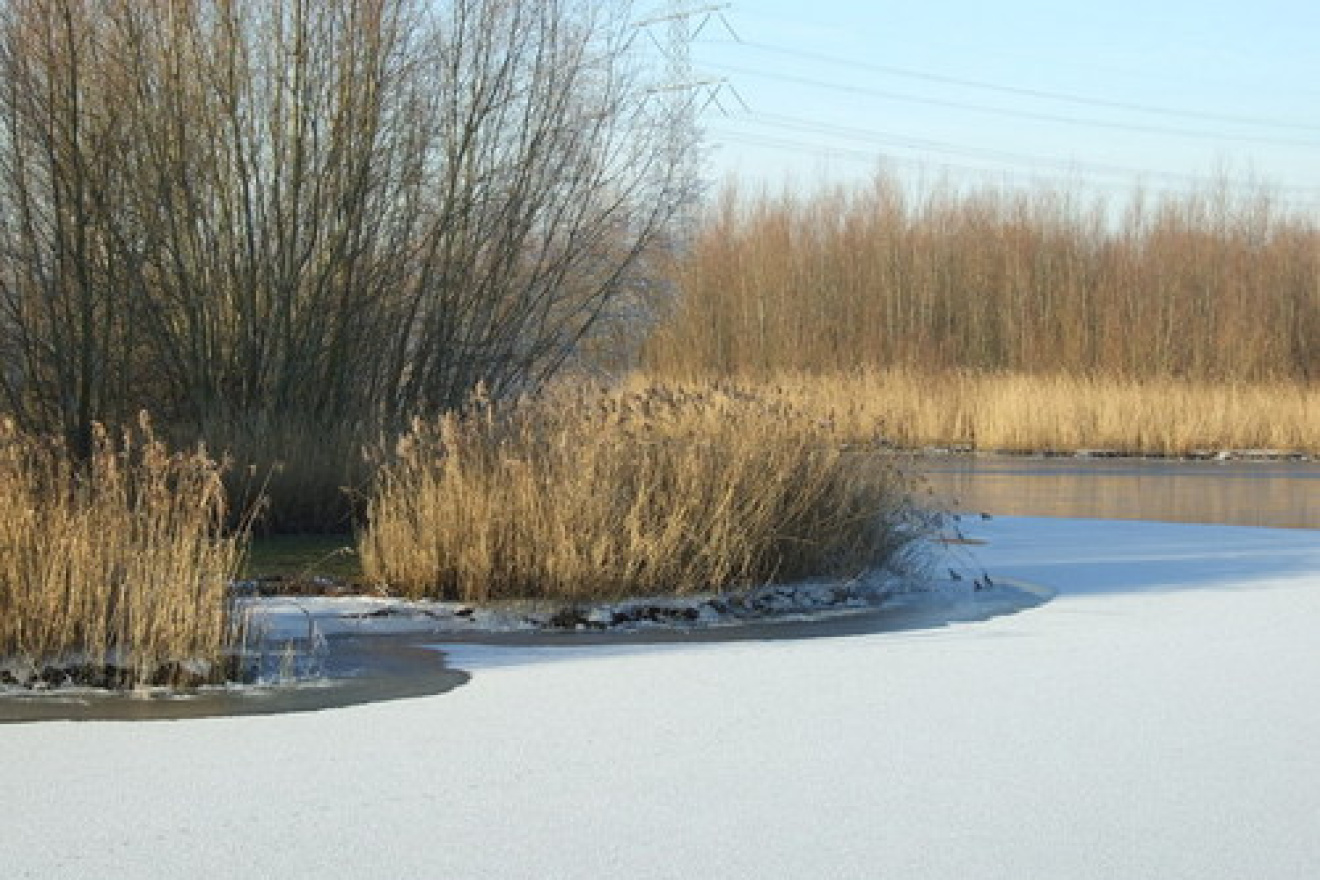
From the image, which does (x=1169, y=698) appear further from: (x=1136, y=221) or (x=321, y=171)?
(x=1136, y=221)

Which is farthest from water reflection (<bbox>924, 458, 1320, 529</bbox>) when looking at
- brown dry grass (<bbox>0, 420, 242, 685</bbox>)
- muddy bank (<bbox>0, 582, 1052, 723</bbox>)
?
brown dry grass (<bbox>0, 420, 242, 685</bbox>)

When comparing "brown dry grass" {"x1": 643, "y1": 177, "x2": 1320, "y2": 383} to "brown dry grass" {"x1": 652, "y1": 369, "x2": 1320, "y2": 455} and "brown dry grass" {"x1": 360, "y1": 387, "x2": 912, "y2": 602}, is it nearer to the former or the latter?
"brown dry grass" {"x1": 652, "y1": 369, "x2": 1320, "y2": 455}

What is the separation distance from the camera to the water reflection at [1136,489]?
14.5 metres

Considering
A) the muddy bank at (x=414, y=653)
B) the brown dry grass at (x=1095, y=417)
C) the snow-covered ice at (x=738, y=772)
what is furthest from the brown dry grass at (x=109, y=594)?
the brown dry grass at (x=1095, y=417)

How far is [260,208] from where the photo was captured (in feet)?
38.9

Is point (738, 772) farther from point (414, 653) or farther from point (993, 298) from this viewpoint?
point (993, 298)

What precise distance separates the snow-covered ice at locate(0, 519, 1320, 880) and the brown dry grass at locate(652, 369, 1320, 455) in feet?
54.1

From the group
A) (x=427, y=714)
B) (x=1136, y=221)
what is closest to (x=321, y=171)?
(x=427, y=714)

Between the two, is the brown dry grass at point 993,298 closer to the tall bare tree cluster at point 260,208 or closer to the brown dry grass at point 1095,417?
the brown dry grass at point 1095,417

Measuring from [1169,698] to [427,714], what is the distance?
2.40 metres

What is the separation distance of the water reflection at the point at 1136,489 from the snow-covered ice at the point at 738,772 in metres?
5.56

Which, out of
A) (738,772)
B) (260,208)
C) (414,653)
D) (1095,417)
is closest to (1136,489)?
(1095,417)

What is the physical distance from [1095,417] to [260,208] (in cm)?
1499

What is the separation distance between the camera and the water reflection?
14.5 metres
